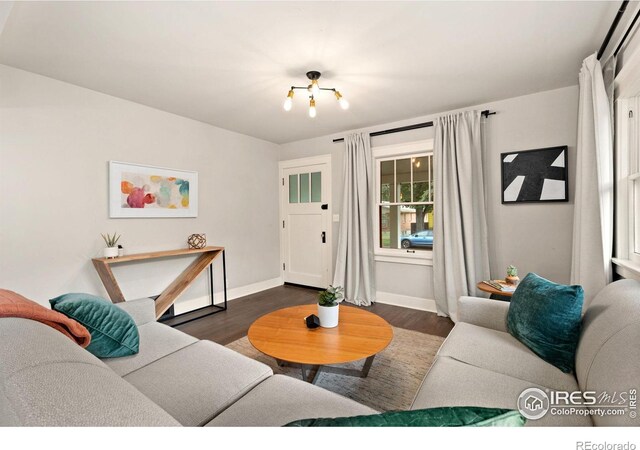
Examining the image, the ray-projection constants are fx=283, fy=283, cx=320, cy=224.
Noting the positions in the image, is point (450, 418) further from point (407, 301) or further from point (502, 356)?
point (407, 301)

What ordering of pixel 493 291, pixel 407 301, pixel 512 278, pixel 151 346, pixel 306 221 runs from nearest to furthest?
pixel 151 346, pixel 493 291, pixel 512 278, pixel 407 301, pixel 306 221

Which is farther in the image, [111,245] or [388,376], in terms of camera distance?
[111,245]

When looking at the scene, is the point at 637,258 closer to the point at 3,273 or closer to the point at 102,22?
the point at 102,22

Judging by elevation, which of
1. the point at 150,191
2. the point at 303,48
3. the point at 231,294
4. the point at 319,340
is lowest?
the point at 231,294

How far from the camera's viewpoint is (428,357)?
2.35 meters

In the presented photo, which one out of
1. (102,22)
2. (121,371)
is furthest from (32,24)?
(121,371)

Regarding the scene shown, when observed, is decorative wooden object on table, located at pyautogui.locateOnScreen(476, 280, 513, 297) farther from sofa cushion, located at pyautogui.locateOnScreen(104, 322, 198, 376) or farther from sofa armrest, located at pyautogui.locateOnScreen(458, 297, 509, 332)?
sofa cushion, located at pyautogui.locateOnScreen(104, 322, 198, 376)

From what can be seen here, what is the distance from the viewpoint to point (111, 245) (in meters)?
2.87

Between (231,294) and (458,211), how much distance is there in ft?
10.6

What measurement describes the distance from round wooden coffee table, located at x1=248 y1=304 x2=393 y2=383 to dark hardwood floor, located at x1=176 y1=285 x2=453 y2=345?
0.97 m

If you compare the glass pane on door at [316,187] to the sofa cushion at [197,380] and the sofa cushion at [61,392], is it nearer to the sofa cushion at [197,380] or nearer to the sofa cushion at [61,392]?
the sofa cushion at [197,380]

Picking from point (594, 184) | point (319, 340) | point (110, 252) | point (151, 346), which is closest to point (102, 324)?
point (151, 346)

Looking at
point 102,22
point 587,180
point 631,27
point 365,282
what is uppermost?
point 102,22
